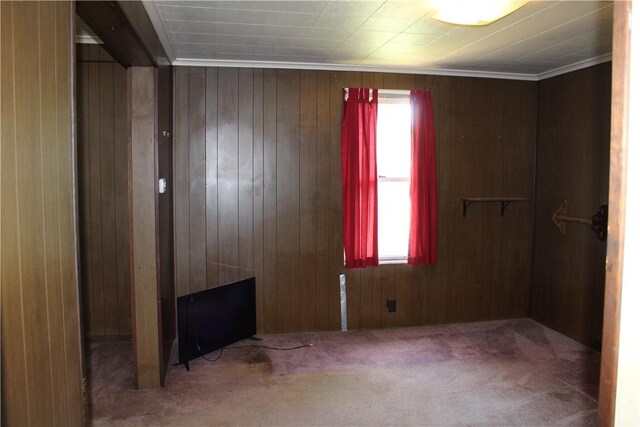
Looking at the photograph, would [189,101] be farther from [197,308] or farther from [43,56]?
[43,56]

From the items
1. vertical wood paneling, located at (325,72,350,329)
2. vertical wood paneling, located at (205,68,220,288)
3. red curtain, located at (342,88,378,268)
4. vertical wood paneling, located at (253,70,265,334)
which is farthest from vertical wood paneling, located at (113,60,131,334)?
red curtain, located at (342,88,378,268)

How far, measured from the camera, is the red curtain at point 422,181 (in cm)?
428

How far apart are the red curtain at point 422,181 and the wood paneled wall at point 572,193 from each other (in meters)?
1.07

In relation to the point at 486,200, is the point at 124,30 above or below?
above

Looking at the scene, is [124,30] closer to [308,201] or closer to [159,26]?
[159,26]

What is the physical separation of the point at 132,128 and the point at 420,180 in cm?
241

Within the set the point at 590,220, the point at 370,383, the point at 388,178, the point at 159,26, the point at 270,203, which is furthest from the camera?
the point at 388,178

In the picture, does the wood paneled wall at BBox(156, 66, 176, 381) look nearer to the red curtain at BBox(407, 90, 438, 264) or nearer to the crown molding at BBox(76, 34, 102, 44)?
the crown molding at BBox(76, 34, 102, 44)

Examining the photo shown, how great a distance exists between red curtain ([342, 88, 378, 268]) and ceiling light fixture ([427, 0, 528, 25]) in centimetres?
145

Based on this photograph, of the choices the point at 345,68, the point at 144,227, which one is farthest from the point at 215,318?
the point at 345,68

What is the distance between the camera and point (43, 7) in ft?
4.27

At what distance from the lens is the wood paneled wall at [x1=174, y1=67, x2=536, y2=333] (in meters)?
4.02

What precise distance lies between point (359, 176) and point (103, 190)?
2096mm

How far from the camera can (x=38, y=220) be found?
1.27m
